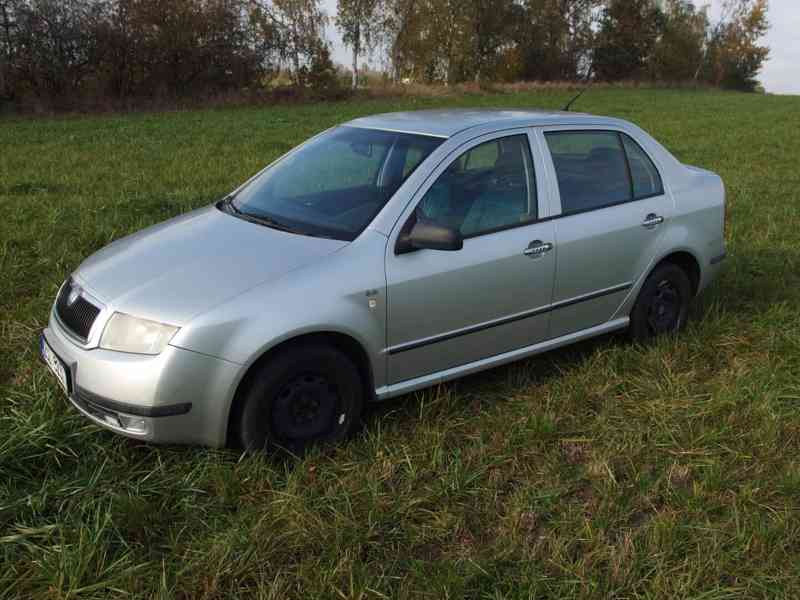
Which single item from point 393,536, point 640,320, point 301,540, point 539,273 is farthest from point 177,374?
point 640,320

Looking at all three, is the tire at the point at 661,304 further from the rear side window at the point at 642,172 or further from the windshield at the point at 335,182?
the windshield at the point at 335,182

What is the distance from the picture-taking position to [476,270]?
3912mm

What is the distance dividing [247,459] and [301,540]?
55 cm

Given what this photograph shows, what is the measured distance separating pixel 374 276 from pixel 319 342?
400mm

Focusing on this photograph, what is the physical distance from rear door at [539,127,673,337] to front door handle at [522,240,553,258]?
0.37ft

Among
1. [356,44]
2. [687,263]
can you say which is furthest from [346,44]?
[687,263]

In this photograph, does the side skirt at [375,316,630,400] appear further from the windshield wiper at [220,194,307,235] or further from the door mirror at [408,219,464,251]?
the windshield wiper at [220,194,307,235]

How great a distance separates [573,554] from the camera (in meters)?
2.99

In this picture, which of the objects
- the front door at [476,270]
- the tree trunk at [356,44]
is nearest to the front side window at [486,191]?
the front door at [476,270]

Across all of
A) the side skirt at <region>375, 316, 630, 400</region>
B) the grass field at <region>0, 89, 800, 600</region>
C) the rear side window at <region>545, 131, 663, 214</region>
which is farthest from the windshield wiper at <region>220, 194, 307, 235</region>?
the rear side window at <region>545, 131, 663, 214</region>

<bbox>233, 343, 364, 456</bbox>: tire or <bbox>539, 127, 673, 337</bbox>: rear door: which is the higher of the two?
<bbox>539, 127, 673, 337</bbox>: rear door

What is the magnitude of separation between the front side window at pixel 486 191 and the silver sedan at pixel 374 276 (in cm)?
1

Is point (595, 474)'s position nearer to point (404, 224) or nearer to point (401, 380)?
point (401, 380)

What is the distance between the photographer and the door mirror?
11.7ft
